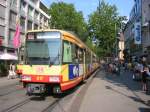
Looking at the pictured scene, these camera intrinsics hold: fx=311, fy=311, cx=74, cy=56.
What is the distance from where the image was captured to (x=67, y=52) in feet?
47.0

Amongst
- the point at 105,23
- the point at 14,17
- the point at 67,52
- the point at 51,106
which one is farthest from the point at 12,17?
the point at 51,106

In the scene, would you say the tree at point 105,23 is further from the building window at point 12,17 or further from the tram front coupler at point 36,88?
the tram front coupler at point 36,88

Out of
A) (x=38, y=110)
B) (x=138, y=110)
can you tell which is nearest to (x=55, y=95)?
(x=38, y=110)

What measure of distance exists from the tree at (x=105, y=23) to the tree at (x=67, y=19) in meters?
2.03

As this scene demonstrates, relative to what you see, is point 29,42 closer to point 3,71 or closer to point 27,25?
point 3,71

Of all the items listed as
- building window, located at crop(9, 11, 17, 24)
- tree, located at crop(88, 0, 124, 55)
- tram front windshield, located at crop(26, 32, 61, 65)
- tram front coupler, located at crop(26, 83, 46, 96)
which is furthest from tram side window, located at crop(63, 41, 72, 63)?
tree, located at crop(88, 0, 124, 55)

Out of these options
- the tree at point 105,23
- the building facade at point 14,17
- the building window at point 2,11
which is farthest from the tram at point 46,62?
the tree at point 105,23

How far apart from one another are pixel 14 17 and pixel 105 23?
20.7m

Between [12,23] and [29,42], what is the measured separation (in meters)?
34.0

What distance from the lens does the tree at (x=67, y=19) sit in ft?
197

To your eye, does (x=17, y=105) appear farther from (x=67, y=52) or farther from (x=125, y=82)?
(x=125, y=82)

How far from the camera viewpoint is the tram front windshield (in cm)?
1359

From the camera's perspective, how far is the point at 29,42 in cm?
1420

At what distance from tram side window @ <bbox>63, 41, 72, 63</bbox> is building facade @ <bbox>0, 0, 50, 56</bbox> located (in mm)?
27989
